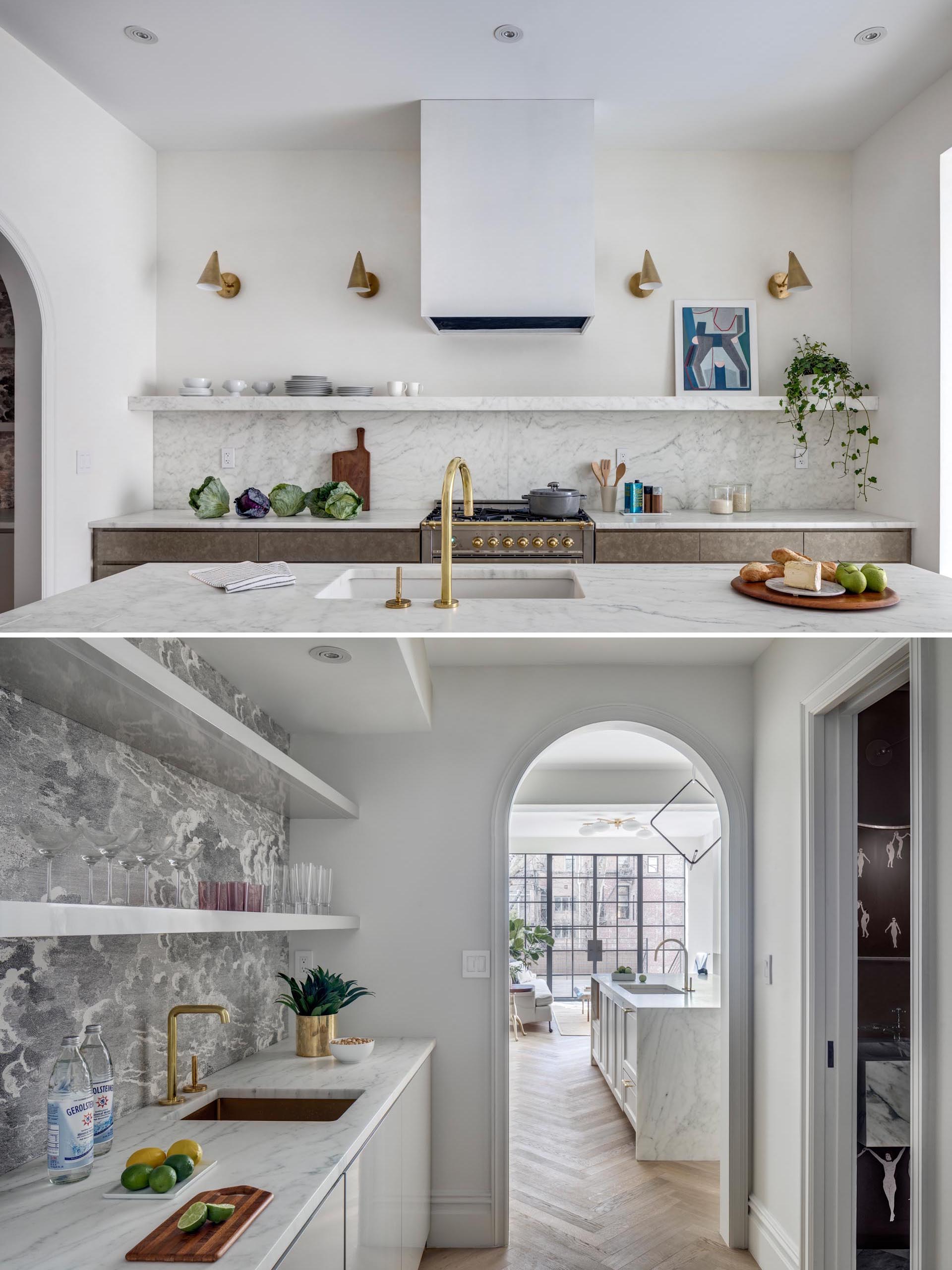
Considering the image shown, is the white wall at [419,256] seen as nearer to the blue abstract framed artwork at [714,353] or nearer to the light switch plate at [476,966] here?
the blue abstract framed artwork at [714,353]

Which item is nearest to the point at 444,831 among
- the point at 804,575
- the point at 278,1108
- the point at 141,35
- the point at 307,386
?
the point at 278,1108

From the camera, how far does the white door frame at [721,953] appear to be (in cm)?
399

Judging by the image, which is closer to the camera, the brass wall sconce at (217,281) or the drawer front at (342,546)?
the drawer front at (342,546)

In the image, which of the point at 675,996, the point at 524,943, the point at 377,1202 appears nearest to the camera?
the point at 377,1202

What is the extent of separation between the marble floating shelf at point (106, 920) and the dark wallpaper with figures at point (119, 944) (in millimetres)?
106

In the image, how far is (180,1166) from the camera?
71.1 inches

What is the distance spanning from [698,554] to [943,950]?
1995mm

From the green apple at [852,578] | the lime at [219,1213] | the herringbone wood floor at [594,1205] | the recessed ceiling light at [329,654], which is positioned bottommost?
the herringbone wood floor at [594,1205]

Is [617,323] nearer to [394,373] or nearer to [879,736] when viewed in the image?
[394,373]

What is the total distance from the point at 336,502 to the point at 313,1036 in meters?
1.87

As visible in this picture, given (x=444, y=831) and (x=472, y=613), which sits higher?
(x=472, y=613)

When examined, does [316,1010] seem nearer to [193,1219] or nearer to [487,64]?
[193,1219]

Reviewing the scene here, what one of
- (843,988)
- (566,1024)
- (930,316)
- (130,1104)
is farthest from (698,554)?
(566,1024)

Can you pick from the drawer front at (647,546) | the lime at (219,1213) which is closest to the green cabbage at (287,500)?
the drawer front at (647,546)
